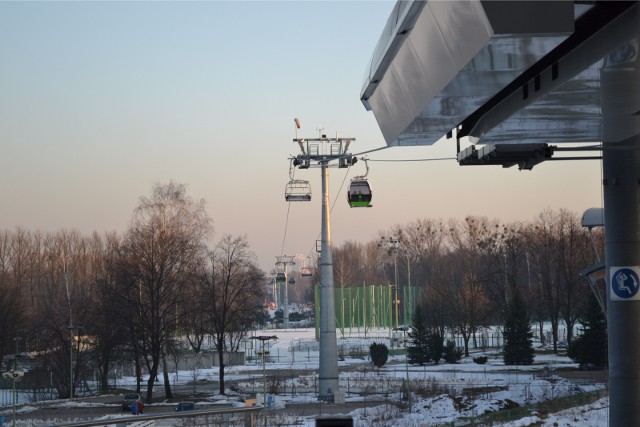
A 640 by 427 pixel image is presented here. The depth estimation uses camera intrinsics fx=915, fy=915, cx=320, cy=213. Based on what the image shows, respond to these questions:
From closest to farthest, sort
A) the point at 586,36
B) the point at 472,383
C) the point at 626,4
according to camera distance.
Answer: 1. the point at 626,4
2. the point at 586,36
3. the point at 472,383

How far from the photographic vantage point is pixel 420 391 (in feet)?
132

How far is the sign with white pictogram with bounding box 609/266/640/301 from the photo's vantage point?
10414mm

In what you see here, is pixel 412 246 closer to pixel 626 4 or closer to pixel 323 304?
pixel 323 304

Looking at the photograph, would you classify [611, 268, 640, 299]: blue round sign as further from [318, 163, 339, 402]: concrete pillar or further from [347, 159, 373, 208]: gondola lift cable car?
[318, 163, 339, 402]: concrete pillar

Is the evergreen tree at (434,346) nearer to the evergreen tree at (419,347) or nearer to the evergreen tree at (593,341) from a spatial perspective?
the evergreen tree at (419,347)

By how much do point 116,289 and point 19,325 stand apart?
38.0ft

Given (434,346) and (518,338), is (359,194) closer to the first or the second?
(518,338)

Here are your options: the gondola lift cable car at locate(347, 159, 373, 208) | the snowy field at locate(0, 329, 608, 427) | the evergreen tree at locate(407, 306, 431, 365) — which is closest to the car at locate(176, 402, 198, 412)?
the snowy field at locate(0, 329, 608, 427)

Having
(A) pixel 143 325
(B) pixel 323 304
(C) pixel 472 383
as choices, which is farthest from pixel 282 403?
A: (A) pixel 143 325

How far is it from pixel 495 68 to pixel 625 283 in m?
5.19

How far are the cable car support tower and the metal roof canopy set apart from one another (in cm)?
2820

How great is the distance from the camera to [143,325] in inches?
1999

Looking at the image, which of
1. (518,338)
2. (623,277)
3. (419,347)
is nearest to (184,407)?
(518,338)

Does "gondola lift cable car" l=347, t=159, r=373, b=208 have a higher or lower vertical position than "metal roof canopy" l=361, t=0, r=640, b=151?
higher
